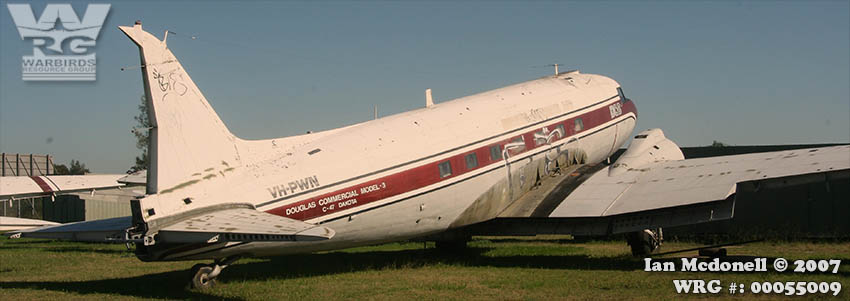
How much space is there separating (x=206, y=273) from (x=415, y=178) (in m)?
4.52

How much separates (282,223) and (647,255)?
36.3 feet

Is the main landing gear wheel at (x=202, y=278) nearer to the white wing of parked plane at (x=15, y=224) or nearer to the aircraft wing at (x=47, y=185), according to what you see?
the aircraft wing at (x=47, y=185)

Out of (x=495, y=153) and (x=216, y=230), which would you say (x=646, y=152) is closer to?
(x=495, y=153)

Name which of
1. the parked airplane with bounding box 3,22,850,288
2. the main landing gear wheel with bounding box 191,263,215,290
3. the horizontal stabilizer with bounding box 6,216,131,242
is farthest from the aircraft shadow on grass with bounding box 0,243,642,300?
the horizontal stabilizer with bounding box 6,216,131,242

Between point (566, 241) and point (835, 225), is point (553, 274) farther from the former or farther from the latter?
point (835, 225)

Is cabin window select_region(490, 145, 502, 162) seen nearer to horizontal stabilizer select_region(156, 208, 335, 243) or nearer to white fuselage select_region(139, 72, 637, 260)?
white fuselage select_region(139, 72, 637, 260)

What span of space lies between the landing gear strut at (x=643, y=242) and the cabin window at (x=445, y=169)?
5.29 metres

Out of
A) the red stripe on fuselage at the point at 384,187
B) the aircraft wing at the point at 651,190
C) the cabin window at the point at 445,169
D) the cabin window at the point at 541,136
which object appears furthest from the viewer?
the cabin window at the point at 541,136

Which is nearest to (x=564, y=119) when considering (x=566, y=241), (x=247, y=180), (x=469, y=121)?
(x=469, y=121)

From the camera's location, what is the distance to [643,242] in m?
18.6

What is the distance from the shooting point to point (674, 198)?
51.9 feet

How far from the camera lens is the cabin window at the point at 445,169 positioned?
16.2m

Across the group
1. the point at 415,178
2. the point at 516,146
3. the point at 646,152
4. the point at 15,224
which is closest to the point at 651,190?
the point at 646,152

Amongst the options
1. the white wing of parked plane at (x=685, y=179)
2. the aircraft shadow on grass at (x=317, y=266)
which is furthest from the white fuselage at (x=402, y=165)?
the aircraft shadow on grass at (x=317, y=266)
